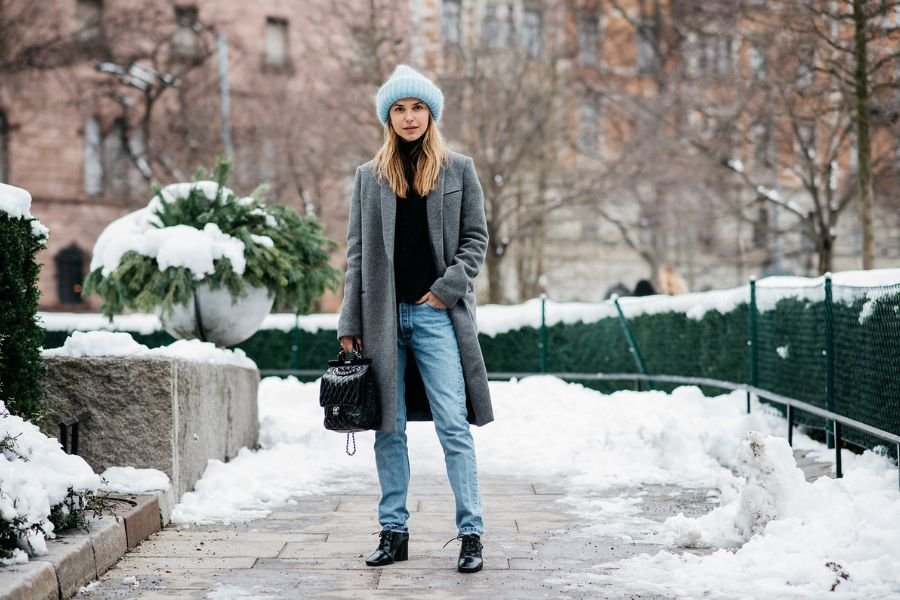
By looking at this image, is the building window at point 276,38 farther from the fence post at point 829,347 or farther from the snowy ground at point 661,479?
the fence post at point 829,347

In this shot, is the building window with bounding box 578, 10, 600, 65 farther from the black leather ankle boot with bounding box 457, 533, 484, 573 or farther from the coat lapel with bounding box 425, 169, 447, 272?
the black leather ankle boot with bounding box 457, 533, 484, 573

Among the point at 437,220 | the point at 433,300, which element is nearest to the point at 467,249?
the point at 437,220

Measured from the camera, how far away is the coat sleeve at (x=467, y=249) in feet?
17.4

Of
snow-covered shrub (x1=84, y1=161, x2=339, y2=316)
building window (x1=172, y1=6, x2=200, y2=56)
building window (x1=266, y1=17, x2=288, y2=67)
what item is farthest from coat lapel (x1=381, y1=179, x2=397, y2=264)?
building window (x1=266, y1=17, x2=288, y2=67)

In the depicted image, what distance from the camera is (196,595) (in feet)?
15.7

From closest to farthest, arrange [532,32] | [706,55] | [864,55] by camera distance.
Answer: [864,55]
[532,32]
[706,55]

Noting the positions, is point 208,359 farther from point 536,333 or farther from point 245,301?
point 536,333

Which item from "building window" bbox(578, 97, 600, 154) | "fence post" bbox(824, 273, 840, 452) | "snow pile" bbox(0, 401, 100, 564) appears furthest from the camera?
"building window" bbox(578, 97, 600, 154)

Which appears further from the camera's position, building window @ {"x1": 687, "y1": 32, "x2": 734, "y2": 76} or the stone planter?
building window @ {"x1": 687, "y1": 32, "x2": 734, "y2": 76}

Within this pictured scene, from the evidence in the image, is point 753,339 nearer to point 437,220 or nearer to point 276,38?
point 437,220

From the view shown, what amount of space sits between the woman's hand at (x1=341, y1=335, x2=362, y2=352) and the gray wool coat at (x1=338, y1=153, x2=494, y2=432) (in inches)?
1.1

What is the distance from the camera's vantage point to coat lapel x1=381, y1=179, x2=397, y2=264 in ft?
17.8

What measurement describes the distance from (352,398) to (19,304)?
165cm

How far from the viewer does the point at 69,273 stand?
136 feet
